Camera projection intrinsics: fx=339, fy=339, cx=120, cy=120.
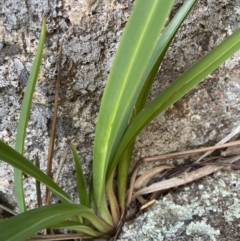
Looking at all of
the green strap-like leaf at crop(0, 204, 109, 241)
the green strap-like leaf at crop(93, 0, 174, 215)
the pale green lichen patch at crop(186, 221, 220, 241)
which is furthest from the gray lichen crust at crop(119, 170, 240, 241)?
the green strap-like leaf at crop(93, 0, 174, 215)

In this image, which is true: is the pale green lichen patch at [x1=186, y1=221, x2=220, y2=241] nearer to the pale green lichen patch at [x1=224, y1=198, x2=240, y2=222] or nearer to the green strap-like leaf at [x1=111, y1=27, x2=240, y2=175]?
the pale green lichen patch at [x1=224, y1=198, x2=240, y2=222]

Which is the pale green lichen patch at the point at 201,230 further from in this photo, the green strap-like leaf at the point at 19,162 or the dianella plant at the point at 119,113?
the green strap-like leaf at the point at 19,162

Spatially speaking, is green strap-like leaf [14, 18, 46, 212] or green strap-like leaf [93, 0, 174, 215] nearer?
green strap-like leaf [93, 0, 174, 215]

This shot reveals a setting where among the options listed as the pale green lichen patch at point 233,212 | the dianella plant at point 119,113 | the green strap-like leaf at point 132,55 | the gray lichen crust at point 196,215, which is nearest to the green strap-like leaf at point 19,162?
the dianella plant at point 119,113

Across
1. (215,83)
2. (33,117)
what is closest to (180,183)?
(215,83)

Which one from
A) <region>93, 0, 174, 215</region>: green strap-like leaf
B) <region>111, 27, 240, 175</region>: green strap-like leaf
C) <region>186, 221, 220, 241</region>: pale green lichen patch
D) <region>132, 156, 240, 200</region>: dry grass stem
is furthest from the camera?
<region>132, 156, 240, 200</region>: dry grass stem

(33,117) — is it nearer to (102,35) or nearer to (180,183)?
(102,35)
